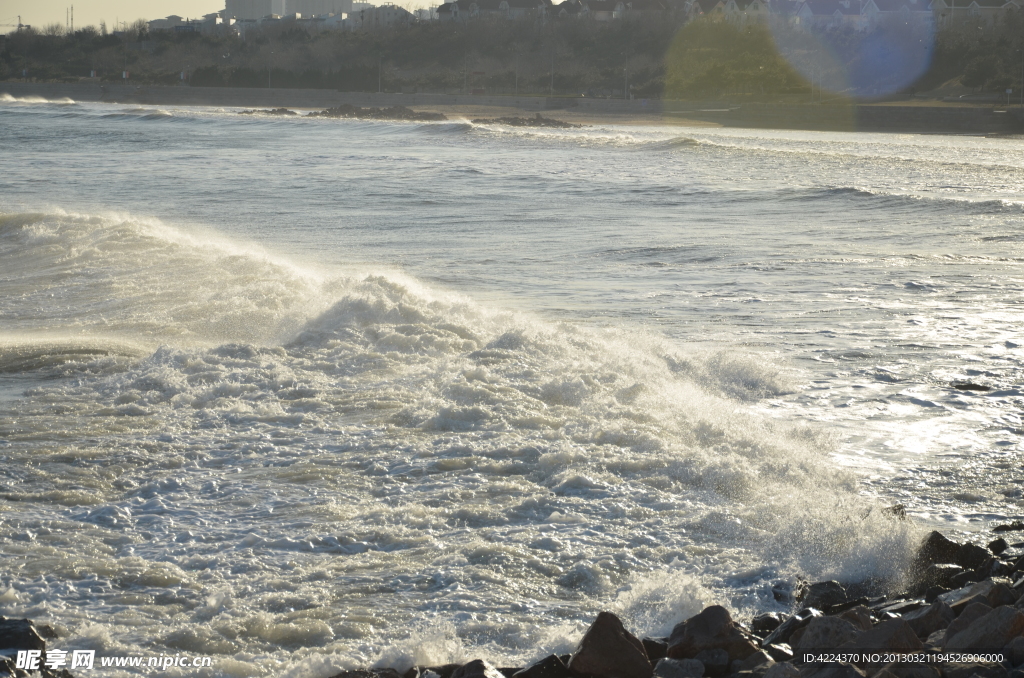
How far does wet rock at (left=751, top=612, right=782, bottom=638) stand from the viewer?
12.7 feet

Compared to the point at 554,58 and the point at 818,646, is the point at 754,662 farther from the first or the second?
the point at 554,58

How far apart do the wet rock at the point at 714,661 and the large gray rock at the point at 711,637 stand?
2 cm

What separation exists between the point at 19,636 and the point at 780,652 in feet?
9.52

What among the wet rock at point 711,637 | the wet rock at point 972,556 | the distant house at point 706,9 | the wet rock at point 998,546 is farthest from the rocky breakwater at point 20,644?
the distant house at point 706,9

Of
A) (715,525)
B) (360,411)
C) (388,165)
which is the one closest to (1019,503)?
(715,525)

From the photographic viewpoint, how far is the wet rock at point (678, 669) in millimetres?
3465

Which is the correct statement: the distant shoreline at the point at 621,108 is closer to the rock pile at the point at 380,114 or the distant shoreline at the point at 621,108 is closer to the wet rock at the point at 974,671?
the rock pile at the point at 380,114

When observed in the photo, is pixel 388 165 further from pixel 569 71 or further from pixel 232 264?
pixel 569 71

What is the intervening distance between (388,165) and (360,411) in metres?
24.5

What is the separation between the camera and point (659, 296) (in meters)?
11.0

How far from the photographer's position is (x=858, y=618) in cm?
360

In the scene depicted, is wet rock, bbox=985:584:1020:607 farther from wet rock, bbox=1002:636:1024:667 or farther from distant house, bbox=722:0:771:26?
distant house, bbox=722:0:771:26

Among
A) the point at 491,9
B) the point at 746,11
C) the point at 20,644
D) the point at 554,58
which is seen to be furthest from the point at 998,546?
the point at 491,9

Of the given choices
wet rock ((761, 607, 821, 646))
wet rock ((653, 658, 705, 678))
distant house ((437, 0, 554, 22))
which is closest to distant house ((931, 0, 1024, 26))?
distant house ((437, 0, 554, 22))
